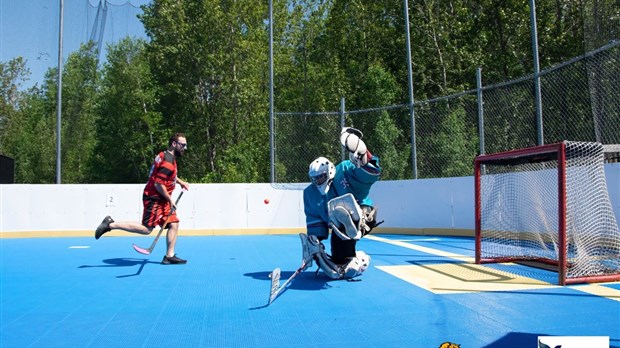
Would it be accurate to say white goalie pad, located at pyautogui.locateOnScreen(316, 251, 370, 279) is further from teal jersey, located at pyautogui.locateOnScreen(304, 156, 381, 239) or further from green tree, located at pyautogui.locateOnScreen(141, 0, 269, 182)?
green tree, located at pyautogui.locateOnScreen(141, 0, 269, 182)

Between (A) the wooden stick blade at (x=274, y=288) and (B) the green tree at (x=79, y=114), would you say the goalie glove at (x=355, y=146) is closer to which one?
(A) the wooden stick blade at (x=274, y=288)

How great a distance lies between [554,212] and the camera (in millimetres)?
6902

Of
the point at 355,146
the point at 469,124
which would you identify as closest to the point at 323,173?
the point at 355,146

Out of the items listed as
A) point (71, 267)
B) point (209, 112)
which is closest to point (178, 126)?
point (209, 112)

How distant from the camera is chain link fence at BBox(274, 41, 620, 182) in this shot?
649cm

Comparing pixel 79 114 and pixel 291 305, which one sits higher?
pixel 79 114

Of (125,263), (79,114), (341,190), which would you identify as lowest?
(125,263)

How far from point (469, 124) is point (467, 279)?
18.6 ft

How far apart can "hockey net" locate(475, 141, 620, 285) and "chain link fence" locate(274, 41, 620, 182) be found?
2.76ft

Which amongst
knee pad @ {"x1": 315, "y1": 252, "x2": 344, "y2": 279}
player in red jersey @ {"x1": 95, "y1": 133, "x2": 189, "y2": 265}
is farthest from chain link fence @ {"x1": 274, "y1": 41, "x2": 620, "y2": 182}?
player in red jersey @ {"x1": 95, "y1": 133, "x2": 189, "y2": 265}

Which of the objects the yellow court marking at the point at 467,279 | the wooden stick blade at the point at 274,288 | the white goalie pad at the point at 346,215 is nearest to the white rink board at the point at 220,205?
the yellow court marking at the point at 467,279

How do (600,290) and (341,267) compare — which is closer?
(600,290)

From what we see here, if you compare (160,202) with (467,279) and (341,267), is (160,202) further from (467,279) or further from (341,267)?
(467,279)

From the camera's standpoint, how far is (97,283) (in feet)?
17.4
